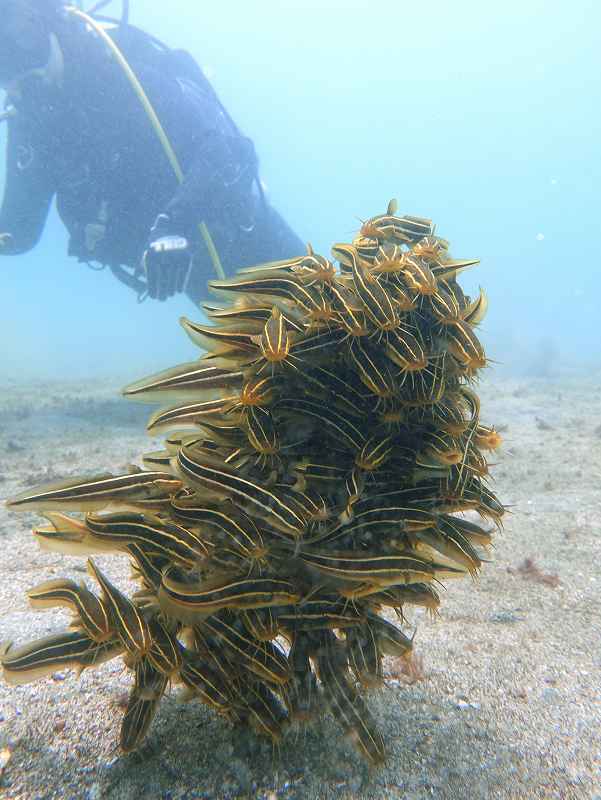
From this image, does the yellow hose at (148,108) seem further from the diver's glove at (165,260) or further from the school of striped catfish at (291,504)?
the school of striped catfish at (291,504)

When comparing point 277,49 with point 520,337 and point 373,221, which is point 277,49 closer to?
point 520,337

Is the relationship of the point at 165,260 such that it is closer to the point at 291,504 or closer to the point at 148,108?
the point at 148,108

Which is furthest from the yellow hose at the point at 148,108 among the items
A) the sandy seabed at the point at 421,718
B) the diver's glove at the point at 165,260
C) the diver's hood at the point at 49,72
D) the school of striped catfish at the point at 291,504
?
the school of striped catfish at the point at 291,504

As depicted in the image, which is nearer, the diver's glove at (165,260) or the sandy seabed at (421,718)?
the sandy seabed at (421,718)

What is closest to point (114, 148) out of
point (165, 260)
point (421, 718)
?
point (165, 260)

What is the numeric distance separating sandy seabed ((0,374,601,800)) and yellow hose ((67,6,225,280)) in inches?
202

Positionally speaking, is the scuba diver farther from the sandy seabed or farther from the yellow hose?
the sandy seabed

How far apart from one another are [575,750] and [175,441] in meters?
2.44

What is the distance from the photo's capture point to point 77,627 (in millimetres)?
2020

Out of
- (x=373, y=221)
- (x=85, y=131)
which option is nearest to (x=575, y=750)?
(x=373, y=221)

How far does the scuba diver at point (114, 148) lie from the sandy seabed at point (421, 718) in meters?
6.08

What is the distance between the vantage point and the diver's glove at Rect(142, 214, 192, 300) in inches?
292

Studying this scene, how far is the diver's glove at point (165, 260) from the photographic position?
24.3 feet

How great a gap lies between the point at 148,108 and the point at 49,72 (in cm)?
212
